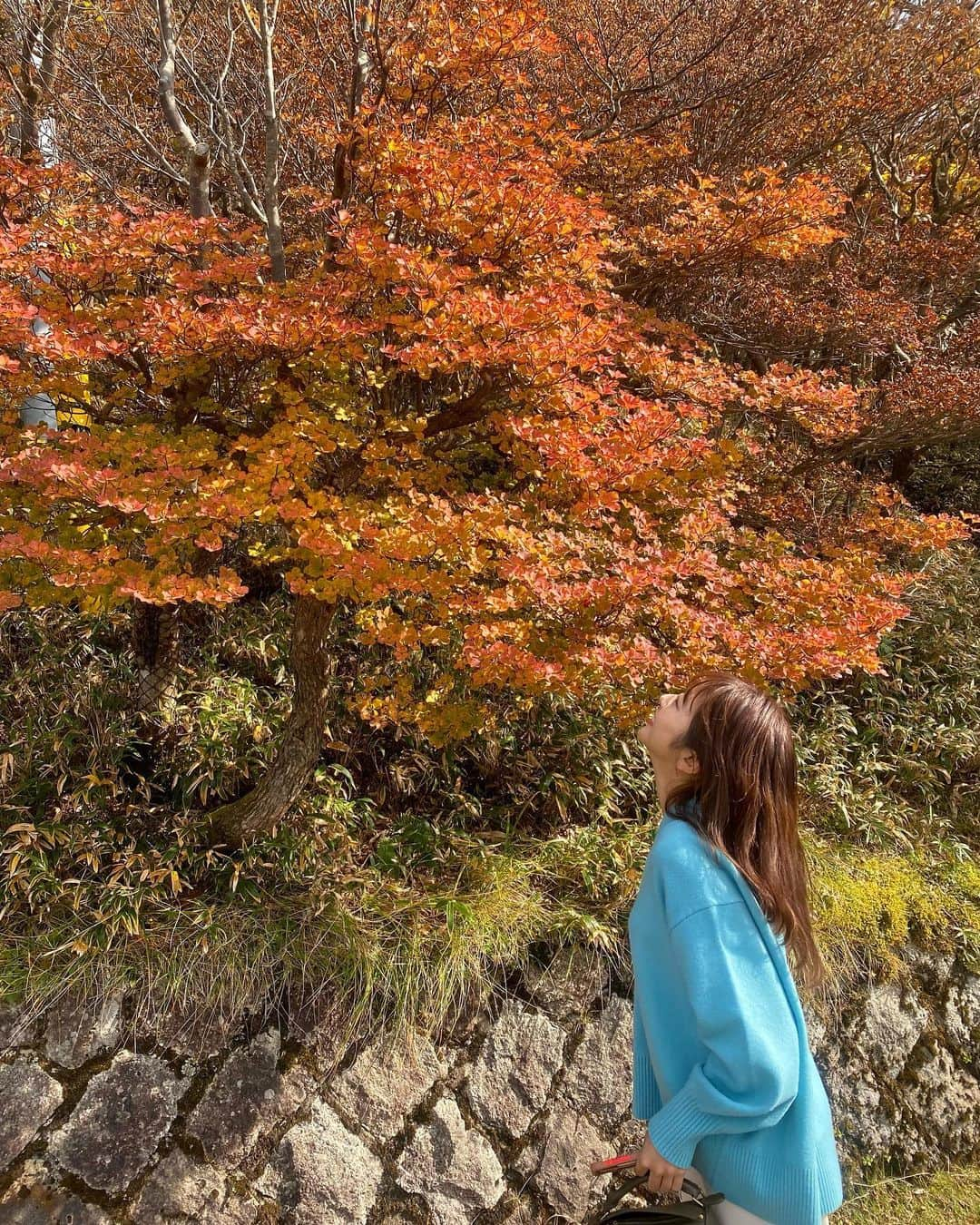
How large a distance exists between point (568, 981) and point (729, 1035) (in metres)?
1.82

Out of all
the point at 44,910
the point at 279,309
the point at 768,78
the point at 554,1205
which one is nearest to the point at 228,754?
the point at 44,910

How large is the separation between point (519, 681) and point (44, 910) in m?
1.92

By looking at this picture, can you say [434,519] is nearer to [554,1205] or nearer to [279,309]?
[279,309]

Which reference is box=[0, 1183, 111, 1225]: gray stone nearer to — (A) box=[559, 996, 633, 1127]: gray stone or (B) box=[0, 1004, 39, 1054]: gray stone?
(B) box=[0, 1004, 39, 1054]: gray stone

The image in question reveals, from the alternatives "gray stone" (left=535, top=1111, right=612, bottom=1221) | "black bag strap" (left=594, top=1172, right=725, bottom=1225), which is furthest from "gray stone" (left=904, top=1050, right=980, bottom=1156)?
"black bag strap" (left=594, top=1172, right=725, bottom=1225)

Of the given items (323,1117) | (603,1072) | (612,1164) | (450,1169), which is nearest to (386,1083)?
(323,1117)

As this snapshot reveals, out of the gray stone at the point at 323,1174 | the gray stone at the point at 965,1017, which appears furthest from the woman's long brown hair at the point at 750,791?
the gray stone at the point at 965,1017

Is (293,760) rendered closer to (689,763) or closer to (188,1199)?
(188,1199)

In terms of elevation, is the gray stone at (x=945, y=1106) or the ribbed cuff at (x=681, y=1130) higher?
the ribbed cuff at (x=681, y=1130)

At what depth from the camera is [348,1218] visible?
8.77 feet

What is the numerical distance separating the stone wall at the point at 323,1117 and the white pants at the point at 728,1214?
4.76 feet

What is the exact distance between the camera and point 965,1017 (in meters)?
3.67

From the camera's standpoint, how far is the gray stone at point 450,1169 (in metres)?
2.78

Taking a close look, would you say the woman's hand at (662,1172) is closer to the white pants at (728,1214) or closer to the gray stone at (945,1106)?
the white pants at (728,1214)
